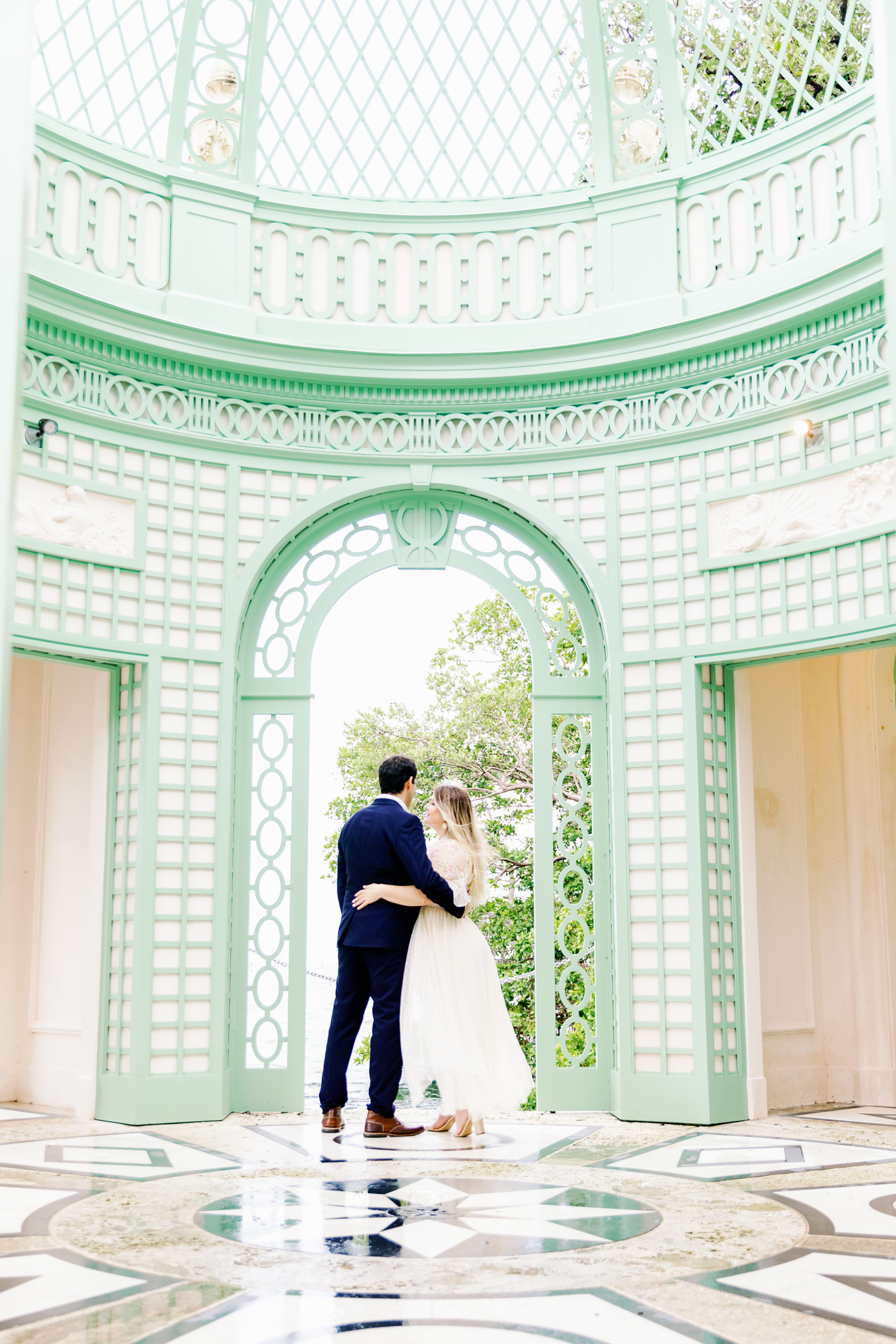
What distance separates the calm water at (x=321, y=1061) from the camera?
7.27 metres

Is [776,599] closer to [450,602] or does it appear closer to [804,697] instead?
[804,697]

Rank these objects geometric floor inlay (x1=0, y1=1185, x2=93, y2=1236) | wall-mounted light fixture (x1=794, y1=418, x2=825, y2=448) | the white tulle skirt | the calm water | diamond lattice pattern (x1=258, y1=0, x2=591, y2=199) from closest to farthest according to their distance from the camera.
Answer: geometric floor inlay (x1=0, y1=1185, x2=93, y2=1236) → the white tulle skirt → wall-mounted light fixture (x1=794, y1=418, x2=825, y2=448) → diamond lattice pattern (x1=258, y1=0, x2=591, y2=199) → the calm water

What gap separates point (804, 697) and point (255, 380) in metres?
3.23

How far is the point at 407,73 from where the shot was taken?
6117 millimetres

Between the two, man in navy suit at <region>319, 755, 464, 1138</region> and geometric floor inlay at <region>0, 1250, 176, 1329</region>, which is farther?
man in navy suit at <region>319, 755, 464, 1138</region>

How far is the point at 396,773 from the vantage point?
4.99 metres

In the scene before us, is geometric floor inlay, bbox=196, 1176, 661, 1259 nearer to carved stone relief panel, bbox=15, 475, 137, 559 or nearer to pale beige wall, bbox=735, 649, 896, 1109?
pale beige wall, bbox=735, 649, 896, 1109

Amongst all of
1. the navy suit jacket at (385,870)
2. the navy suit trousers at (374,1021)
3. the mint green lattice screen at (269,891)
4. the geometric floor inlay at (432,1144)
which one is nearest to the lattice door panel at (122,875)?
the mint green lattice screen at (269,891)

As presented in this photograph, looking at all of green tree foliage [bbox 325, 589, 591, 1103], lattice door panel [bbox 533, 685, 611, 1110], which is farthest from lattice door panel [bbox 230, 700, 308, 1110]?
green tree foliage [bbox 325, 589, 591, 1103]

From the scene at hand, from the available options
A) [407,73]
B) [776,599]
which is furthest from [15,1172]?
[407,73]

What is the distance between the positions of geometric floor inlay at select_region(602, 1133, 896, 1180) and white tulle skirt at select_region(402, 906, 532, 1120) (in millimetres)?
581

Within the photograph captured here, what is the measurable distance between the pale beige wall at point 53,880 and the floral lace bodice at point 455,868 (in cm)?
162

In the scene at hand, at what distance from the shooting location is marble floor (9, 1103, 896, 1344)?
2.40 m

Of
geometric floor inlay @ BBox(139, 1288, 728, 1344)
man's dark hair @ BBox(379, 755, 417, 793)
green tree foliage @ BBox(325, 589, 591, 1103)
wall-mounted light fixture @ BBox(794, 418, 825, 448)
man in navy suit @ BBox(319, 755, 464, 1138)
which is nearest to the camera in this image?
geometric floor inlay @ BBox(139, 1288, 728, 1344)
